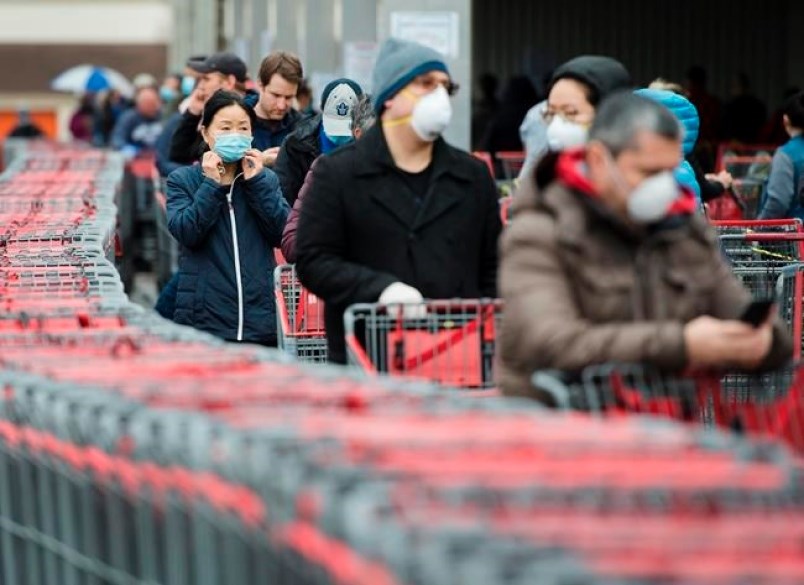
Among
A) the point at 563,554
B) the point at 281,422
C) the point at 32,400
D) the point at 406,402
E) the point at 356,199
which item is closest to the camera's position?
the point at 563,554

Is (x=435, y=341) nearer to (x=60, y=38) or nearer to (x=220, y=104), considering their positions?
(x=220, y=104)

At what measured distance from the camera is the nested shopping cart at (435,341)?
23.4ft

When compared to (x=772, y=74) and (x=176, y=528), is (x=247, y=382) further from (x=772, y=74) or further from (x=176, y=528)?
(x=772, y=74)

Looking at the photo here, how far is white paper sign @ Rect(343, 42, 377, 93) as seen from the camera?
19.0 metres

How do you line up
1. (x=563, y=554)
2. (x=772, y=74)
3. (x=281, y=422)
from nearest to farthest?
1. (x=563, y=554)
2. (x=281, y=422)
3. (x=772, y=74)

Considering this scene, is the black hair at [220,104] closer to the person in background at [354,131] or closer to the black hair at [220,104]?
the black hair at [220,104]

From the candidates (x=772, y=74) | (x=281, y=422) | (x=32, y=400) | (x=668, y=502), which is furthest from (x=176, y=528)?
(x=772, y=74)

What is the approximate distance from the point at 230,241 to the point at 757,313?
4884 mm

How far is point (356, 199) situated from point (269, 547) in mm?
3052

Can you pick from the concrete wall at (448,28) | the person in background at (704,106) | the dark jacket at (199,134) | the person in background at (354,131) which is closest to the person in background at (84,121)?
the person in background at (704,106)

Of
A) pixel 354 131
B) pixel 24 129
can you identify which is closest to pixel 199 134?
pixel 354 131

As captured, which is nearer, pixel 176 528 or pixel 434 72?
pixel 176 528

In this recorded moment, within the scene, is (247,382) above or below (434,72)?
below

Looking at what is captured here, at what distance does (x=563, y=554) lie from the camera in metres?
3.75
